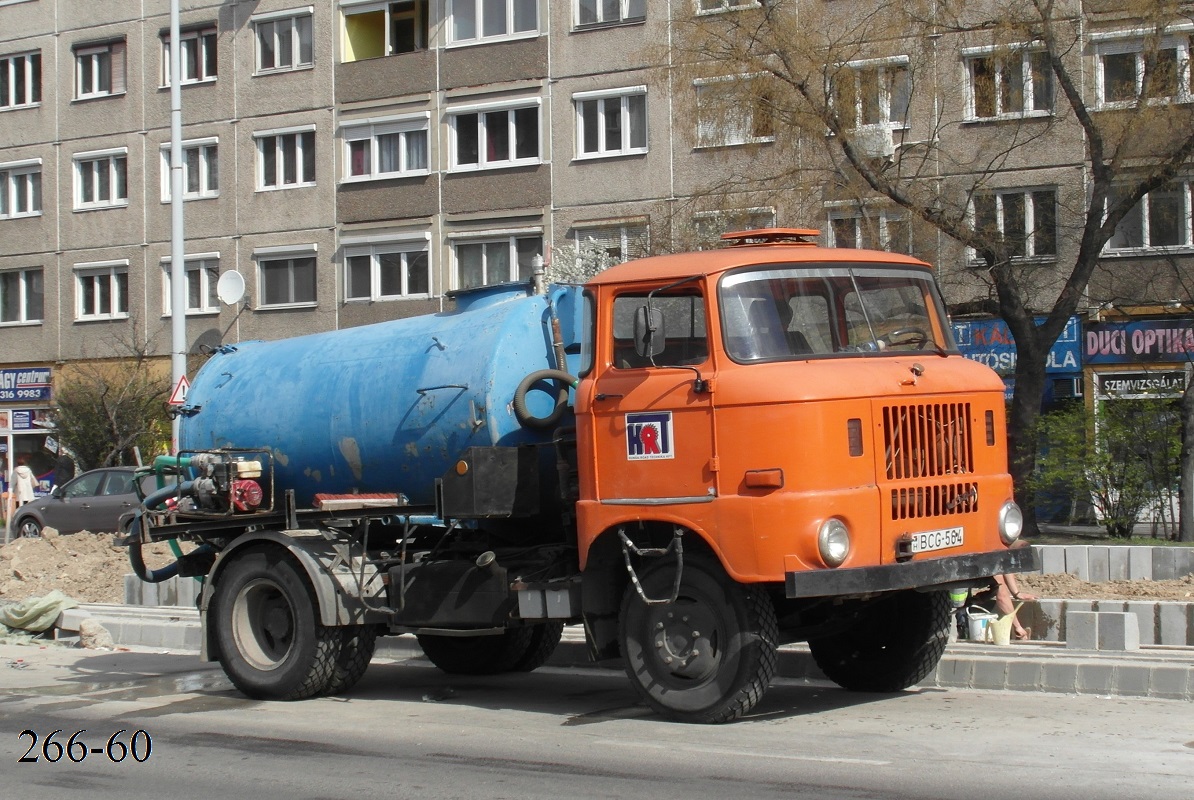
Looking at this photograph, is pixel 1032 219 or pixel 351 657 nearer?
pixel 351 657

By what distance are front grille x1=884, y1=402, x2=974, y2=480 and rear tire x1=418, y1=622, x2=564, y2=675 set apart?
151 inches

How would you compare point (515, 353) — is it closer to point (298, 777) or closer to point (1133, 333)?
point (298, 777)

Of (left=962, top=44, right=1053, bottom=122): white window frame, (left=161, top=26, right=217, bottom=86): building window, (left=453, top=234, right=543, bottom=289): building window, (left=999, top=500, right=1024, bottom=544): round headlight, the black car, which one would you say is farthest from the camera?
(left=161, top=26, right=217, bottom=86): building window

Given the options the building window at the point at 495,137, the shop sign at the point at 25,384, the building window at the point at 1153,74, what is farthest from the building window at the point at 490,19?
the building window at the point at 1153,74

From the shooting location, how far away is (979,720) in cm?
880

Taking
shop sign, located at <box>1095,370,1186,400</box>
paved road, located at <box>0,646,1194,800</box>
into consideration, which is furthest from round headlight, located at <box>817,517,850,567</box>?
shop sign, located at <box>1095,370,1186,400</box>

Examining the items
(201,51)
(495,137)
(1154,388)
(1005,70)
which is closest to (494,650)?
(1154,388)

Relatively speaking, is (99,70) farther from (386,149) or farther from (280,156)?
(386,149)

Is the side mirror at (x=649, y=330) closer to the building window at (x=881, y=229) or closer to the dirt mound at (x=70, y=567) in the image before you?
the dirt mound at (x=70, y=567)

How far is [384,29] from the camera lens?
119ft

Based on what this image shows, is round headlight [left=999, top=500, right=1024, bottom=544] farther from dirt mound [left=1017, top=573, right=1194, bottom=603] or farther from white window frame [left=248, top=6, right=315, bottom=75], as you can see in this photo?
white window frame [left=248, top=6, right=315, bottom=75]

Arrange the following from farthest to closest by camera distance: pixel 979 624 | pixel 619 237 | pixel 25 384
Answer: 1. pixel 25 384
2. pixel 619 237
3. pixel 979 624

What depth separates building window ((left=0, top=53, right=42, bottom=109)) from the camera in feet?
134

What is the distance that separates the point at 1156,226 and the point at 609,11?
508 inches
